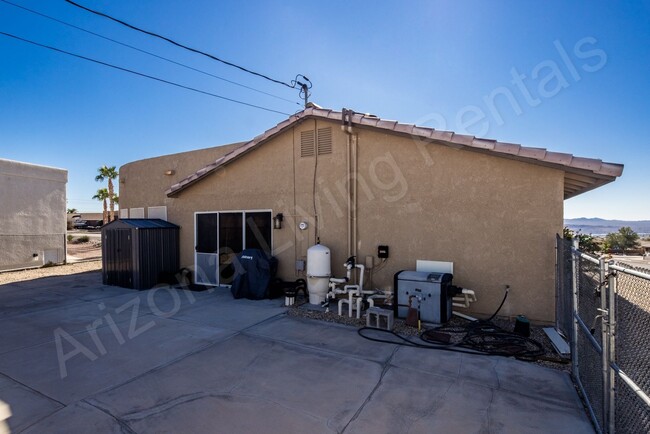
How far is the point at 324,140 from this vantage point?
8.09 metres

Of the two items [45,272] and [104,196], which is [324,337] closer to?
[45,272]

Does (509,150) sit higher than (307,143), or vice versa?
(307,143)

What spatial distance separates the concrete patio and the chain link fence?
1.15 ft

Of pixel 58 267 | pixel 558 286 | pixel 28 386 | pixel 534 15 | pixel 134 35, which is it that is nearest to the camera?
pixel 28 386

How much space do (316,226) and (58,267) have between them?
45.1 feet

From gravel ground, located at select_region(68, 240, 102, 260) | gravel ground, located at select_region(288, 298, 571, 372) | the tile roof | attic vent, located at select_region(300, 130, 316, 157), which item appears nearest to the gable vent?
attic vent, located at select_region(300, 130, 316, 157)

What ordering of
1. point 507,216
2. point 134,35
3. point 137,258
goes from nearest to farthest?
point 507,216 → point 134,35 → point 137,258

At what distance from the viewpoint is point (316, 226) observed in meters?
8.26

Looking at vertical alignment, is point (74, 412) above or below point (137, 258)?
below

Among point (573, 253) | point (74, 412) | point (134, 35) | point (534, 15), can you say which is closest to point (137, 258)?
point (134, 35)

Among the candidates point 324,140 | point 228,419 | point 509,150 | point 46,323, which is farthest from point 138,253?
point 509,150

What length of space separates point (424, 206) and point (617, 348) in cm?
439

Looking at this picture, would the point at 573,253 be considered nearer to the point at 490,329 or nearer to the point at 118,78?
the point at 490,329

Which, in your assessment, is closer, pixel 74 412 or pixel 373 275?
pixel 74 412
